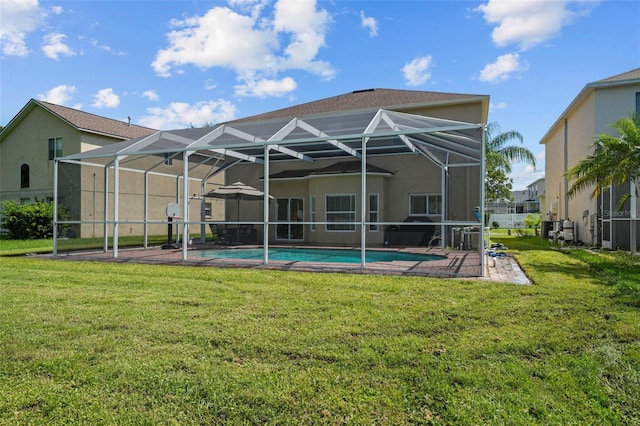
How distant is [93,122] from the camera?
22781 mm

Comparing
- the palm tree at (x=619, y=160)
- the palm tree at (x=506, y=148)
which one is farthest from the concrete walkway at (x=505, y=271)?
the palm tree at (x=506, y=148)

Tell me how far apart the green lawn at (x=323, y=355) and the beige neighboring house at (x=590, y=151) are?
9961 millimetres

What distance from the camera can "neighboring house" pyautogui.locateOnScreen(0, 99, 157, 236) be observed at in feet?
71.4

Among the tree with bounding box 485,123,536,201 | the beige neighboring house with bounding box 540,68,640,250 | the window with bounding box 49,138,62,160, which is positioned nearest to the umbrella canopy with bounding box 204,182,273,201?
the window with bounding box 49,138,62,160

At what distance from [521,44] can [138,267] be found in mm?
12795

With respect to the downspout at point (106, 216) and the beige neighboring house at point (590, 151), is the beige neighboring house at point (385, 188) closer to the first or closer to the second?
the beige neighboring house at point (590, 151)

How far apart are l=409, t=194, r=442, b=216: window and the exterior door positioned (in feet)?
15.4

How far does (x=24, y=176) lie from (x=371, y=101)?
19627 millimetres

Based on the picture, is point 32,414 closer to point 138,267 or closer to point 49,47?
point 138,267

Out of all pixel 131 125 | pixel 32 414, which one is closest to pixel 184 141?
pixel 32 414

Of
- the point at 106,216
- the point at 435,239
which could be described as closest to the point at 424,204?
the point at 435,239

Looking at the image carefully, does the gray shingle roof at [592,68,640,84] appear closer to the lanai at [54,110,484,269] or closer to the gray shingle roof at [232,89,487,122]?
the gray shingle roof at [232,89,487,122]

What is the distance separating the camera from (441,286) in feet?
21.9

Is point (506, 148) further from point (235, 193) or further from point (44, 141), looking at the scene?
point (44, 141)
